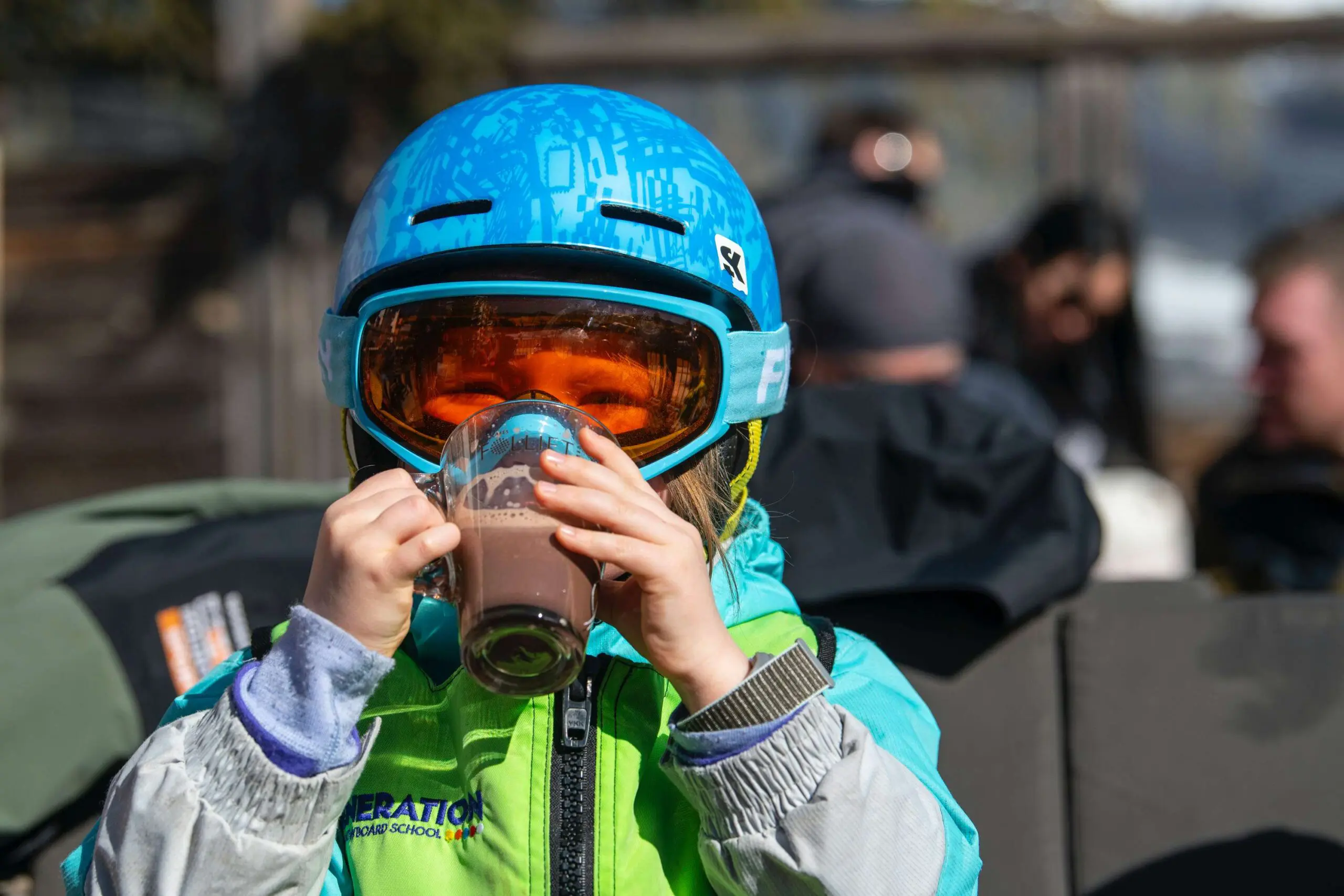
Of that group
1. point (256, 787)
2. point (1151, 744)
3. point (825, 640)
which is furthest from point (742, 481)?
point (1151, 744)

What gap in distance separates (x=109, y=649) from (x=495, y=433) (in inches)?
46.8

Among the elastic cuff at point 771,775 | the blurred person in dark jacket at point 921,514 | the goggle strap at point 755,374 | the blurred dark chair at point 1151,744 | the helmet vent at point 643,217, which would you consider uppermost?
the helmet vent at point 643,217

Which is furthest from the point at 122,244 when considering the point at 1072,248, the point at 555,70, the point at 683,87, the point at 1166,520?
the point at 1166,520

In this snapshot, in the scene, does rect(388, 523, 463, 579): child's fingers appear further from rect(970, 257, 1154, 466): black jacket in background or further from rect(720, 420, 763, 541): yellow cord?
rect(970, 257, 1154, 466): black jacket in background

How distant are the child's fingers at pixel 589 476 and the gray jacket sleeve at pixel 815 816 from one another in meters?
0.31

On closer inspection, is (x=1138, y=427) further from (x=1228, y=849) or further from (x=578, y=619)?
(x=578, y=619)

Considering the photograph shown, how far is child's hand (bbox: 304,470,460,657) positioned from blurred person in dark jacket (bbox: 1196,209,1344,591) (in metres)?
2.68

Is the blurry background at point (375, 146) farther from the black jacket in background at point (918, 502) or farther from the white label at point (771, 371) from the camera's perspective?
the white label at point (771, 371)

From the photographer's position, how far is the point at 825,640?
1.91m

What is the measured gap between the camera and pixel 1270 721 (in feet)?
7.86

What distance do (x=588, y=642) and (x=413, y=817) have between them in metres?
0.32

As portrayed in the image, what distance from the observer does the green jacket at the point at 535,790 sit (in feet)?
5.61

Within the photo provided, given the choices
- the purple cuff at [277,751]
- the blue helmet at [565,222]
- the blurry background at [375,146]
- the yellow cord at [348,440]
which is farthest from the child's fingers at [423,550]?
the blurry background at [375,146]

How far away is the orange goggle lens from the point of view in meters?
1.82
